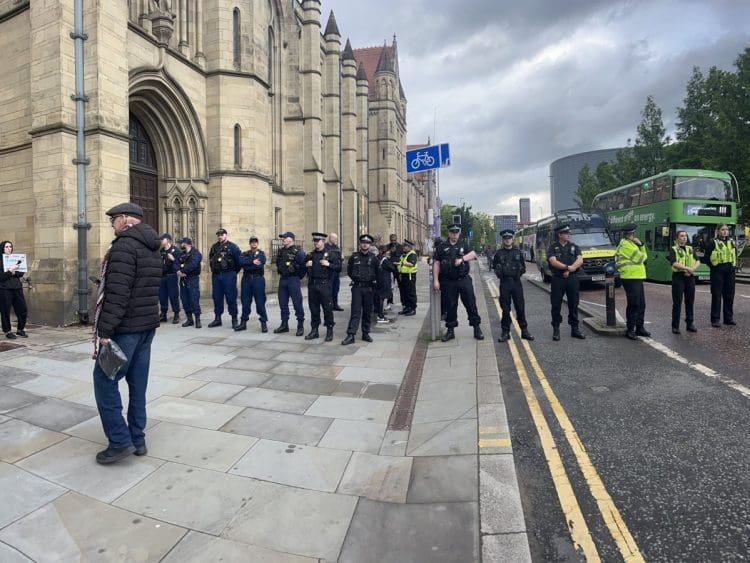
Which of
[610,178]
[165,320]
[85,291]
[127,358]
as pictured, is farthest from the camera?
[610,178]

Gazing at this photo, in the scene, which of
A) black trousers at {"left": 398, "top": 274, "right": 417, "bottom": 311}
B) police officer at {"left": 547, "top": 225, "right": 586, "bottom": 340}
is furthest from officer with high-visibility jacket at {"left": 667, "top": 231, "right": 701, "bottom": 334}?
black trousers at {"left": 398, "top": 274, "right": 417, "bottom": 311}

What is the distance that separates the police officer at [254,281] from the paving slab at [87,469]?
5.14 meters

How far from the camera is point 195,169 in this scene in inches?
553

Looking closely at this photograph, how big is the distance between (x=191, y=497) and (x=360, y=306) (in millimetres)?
5153

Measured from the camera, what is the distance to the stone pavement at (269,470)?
2.49 metres

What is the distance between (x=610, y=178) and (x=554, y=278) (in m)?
40.8

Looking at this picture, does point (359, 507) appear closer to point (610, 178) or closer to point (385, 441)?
point (385, 441)

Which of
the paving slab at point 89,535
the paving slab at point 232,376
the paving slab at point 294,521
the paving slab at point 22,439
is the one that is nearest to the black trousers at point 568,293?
the paving slab at point 232,376

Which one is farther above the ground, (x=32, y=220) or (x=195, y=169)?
(x=195, y=169)

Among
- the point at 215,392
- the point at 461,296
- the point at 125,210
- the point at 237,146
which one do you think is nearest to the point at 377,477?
the point at 215,392

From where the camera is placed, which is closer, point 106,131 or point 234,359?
point 234,359

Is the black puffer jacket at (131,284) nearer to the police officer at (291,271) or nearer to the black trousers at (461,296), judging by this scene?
the police officer at (291,271)

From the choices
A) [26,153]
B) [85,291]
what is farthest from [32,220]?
[85,291]

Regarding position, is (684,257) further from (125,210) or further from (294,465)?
(125,210)
